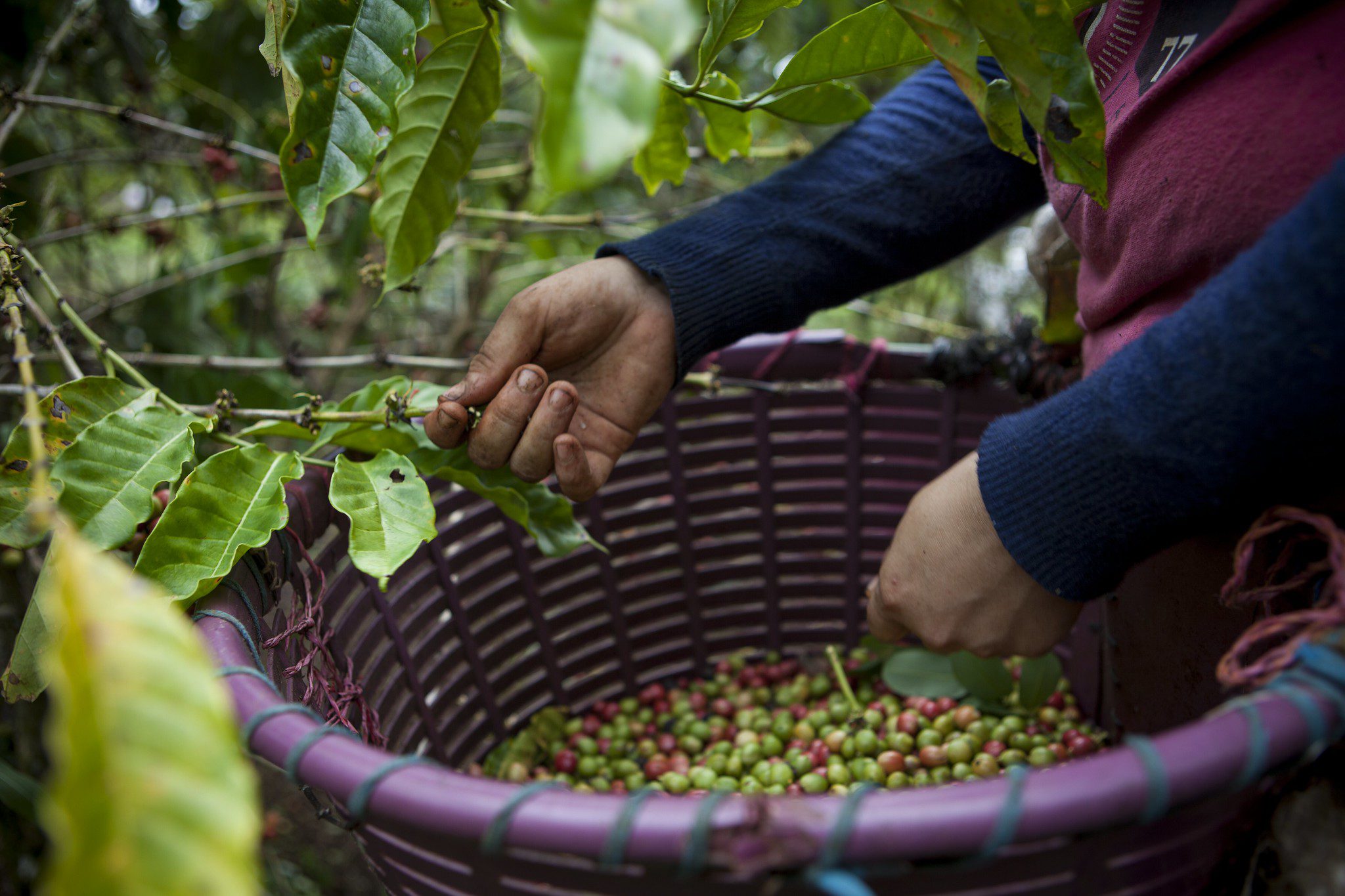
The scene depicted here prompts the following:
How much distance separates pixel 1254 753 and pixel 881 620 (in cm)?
61

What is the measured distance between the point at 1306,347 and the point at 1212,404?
7 cm

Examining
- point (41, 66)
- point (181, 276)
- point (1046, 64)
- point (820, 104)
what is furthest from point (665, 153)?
point (181, 276)

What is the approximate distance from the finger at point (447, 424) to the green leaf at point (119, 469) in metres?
0.23

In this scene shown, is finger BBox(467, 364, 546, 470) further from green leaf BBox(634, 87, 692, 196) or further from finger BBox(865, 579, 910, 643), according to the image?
finger BBox(865, 579, 910, 643)

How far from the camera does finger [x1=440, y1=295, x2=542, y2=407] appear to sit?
985 millimetres

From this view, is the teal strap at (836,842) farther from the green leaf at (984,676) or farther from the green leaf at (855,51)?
the green leaf at (984,676)

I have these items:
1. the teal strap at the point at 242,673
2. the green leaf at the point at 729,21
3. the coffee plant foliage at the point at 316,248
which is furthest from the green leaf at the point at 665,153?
the teal strap at the point at 242,673

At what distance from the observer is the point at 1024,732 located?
1.32 metres

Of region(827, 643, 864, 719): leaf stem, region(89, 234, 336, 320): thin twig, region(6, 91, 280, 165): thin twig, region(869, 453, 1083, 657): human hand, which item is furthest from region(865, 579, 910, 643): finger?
region(89, 234, 336, 320): thin twig

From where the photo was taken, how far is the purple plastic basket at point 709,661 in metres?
0.48

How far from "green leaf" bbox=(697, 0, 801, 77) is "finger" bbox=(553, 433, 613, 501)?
1.34 feet

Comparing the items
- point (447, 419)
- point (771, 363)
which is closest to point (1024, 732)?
point (771, 363)

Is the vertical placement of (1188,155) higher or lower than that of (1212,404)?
higher

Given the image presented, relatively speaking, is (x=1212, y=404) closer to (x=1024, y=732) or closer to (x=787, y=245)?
(x=787, y=245)
